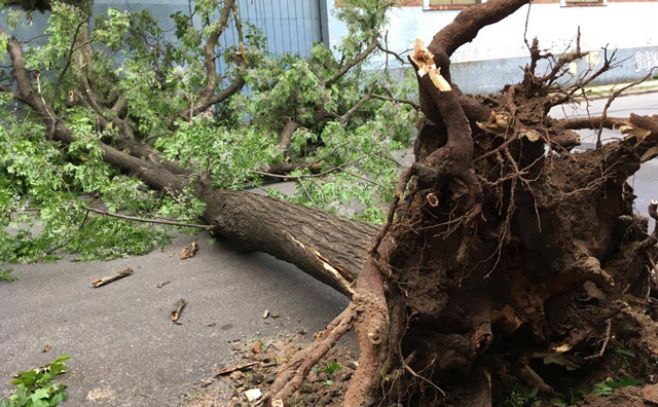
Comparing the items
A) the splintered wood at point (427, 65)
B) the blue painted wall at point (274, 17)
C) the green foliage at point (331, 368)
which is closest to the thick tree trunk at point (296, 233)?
the green foliage at point (331, 368)

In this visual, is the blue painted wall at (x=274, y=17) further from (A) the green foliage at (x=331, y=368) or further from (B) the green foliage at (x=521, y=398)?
(B) the green foliage at (x=521, y=398)

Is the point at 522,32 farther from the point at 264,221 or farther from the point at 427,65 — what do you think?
the point at 427,65

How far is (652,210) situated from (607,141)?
21.0 inches

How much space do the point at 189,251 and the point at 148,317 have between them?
1.35 metres

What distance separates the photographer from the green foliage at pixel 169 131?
17.7 ft

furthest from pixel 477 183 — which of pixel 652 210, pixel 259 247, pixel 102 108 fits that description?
pixel 102 108

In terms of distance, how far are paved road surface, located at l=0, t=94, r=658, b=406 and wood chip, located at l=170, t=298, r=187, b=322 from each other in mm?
46

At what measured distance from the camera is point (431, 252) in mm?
2660

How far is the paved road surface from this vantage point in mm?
3441

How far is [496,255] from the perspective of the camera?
2.72 metres

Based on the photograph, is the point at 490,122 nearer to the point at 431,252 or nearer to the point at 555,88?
the point at 555,88

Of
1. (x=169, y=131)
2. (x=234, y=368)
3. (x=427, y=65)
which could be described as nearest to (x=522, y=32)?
(x=169, y=131)

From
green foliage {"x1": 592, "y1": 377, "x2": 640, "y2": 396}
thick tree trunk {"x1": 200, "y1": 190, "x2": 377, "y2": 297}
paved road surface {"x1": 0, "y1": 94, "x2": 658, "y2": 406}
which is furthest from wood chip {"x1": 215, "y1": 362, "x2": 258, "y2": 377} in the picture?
green foliage {"x1": 592, "y1": 377, "x2": 640, "y2": 396}

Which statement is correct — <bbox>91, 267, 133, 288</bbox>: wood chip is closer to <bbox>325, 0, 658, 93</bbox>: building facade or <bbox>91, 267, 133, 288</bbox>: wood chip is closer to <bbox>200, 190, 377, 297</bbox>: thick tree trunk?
<bbox>200, 190, 377, 297</bbox>: thick tree trunk
